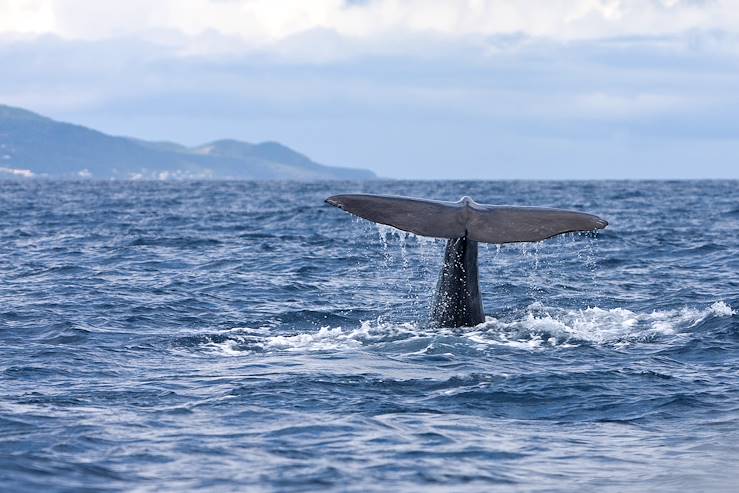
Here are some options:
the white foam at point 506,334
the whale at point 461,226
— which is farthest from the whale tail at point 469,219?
the white foam at point 506,334

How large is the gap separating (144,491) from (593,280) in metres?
13.6

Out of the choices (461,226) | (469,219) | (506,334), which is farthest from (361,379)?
(506,334)

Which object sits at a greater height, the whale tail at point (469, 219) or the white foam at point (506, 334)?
the whale tail at point (469, 219)

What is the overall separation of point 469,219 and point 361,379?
264 cm

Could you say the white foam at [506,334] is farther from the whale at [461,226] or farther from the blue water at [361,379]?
the whale at [461,226]

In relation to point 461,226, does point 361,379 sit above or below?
below

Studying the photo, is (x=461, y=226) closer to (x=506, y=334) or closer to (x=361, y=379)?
(x=506, y=334)

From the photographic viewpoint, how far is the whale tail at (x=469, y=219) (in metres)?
12.3

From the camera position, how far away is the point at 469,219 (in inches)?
510

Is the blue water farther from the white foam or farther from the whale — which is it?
the whale

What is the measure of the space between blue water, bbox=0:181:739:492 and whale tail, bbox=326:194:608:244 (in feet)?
3.81

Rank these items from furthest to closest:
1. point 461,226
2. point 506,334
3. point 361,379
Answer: point 506,334 < point 461,226 < point 361,379

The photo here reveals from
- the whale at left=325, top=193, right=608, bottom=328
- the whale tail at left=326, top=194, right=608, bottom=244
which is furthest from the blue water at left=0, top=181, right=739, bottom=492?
the whale tail at left=326, top=194, right=608, bottom=244

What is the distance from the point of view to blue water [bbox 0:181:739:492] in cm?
828
